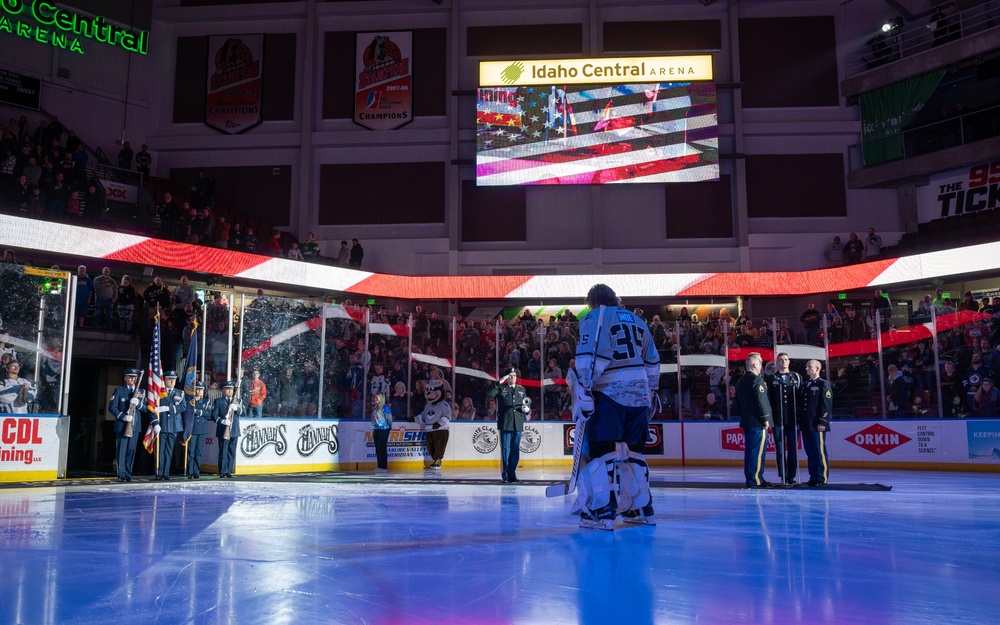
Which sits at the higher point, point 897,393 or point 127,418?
point 897,393

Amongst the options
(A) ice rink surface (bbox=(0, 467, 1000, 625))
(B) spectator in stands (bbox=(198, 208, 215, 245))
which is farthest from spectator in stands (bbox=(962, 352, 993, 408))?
(B) spectator in stands (bbox=(198, 208, 215, 245))

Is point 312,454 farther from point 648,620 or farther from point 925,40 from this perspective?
point 925,40

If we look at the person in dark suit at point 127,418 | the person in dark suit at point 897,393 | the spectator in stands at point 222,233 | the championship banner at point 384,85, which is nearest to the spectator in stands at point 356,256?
the spectator in stands at point 222,233

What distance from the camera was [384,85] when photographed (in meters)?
29.0

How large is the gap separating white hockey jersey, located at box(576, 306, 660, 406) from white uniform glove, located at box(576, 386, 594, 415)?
0.07 m

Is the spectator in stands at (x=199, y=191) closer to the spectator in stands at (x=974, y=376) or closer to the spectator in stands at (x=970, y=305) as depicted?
the spectator in stands at (x=970, y=305)

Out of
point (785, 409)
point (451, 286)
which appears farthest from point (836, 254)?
point (785, 409)

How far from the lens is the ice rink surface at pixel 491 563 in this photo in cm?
346

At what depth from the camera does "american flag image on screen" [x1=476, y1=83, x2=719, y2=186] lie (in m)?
27.2

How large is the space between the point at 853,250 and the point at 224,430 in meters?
20.8

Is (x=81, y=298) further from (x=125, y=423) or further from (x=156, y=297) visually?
(x=125, y=423)

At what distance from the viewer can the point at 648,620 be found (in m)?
3.30

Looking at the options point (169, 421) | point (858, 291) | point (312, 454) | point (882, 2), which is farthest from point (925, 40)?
point (169, 421)

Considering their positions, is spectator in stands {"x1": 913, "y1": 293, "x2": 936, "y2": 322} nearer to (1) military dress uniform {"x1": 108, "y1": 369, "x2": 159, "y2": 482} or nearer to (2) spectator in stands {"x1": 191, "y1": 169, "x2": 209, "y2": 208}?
(1) military dress uniform {"x1": 108, "y1": 369, "x2": 159, "y2": 482}
